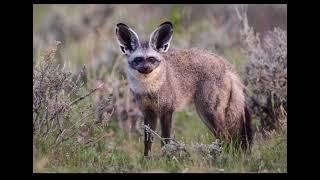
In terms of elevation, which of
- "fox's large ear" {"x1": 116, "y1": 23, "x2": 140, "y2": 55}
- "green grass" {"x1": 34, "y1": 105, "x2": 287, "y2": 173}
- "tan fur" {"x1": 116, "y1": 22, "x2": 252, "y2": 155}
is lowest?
"green grass" {"x1": 34, "y1": 105, "x2": 287, "y2": 173}

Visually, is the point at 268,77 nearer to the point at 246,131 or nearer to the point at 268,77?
the point at 268,77

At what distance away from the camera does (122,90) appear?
10.8 m

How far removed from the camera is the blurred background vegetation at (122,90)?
8.77 m

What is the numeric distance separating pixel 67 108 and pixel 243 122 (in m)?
1.90

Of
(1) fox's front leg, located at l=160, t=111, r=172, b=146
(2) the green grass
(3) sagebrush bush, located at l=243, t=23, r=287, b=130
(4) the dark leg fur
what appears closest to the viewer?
(2) the green grass

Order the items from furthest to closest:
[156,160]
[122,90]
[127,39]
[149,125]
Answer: [122,90], [149,125], [127,39], [156,160]

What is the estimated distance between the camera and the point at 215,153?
28.6 ft

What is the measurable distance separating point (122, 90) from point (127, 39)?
1.98 metres

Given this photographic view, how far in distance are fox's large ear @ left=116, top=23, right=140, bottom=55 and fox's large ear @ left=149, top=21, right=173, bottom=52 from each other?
164 mm

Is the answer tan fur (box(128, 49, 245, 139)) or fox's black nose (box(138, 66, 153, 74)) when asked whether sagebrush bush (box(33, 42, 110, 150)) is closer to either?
fox's black nose (box(138, 66, 153, 74))

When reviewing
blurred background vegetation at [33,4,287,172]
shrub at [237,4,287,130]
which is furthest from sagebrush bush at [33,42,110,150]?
shrub at [237,4,287,130]

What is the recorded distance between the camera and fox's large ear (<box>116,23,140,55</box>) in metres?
8.80

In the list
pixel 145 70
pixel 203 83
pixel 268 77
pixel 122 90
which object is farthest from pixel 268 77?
pixel 145 70

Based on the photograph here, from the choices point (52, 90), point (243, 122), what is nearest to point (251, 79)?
point (243, 122)
